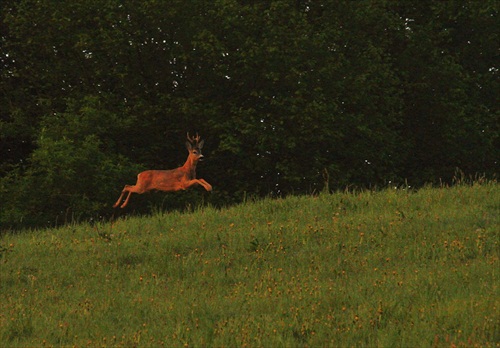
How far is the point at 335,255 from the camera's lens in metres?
12.1

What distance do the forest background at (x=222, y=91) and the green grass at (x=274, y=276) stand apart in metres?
10.2

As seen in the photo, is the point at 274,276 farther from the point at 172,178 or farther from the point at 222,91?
the point at 222,91

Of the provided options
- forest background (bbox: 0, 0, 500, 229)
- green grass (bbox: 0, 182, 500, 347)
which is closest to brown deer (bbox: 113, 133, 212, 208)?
green grass (bbox: 0, 182, 500, 347)

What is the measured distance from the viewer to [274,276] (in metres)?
11.0

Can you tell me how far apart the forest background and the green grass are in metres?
10.2

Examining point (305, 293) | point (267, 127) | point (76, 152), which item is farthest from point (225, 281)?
point (267, 127)

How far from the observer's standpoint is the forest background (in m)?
27.5

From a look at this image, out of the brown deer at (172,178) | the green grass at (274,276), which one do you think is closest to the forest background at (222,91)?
the brown deer at (172,178)

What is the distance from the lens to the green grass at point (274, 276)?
834 centimetres

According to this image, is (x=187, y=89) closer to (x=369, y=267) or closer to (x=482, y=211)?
(x=482, y=211)

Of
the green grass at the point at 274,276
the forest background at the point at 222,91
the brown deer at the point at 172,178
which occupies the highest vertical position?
the forest background at the point at 222,91

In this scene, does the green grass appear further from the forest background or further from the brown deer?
the forest background

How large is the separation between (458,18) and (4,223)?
2062 cm

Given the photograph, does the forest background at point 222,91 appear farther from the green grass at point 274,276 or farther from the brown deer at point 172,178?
the green grass at point 274,276
